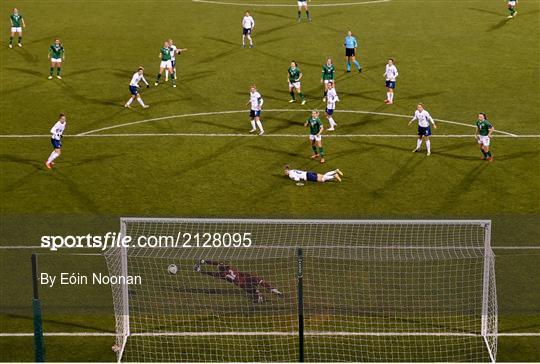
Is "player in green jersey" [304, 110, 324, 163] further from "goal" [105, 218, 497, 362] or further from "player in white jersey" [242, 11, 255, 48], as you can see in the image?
"player in white jersey" [242, 11, 255, 48]

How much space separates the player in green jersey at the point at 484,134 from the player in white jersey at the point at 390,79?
271 inches

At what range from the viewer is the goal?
84.2 ft

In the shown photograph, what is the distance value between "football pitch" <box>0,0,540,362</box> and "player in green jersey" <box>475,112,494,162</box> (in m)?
0.37

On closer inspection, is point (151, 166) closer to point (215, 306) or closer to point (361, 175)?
point (361, 175)

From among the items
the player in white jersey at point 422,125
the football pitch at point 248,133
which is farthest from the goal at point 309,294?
the player in white jersey at point 422,125

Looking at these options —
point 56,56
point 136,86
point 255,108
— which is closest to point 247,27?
point 56,56

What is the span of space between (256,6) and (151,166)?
81.4 feet

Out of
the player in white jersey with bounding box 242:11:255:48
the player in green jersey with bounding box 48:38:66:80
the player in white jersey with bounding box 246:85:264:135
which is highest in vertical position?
the player in white jersey with bounding box 242:11:255:48

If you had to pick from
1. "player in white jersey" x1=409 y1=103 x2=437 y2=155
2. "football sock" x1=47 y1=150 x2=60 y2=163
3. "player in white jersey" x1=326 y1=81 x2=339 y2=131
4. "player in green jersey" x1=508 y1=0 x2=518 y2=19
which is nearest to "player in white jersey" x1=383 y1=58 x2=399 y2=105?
"player in white jersey" x1=326 y1=81 x2=339 y2=131

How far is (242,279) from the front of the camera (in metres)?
28.3

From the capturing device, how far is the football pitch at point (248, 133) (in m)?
30.1

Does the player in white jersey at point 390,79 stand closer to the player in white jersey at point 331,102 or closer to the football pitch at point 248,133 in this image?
the football pitch at point 248,133

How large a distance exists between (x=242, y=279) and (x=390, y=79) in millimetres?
18532

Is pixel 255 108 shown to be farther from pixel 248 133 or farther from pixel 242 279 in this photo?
pixel 242 279
